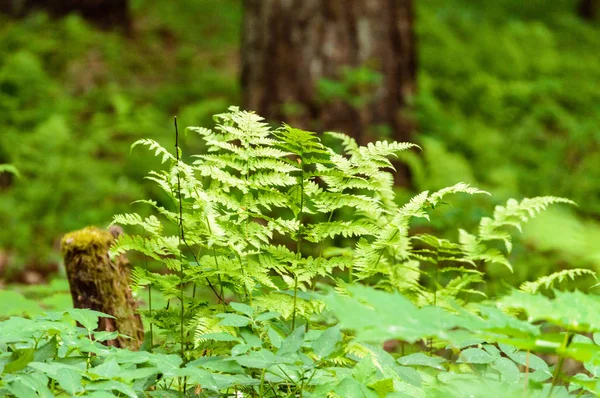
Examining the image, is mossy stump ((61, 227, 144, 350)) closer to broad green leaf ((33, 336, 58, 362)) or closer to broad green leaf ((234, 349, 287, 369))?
broad green leaf ((33, 336, 58, 362))

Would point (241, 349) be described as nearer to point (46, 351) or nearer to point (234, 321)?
point (234, 321)

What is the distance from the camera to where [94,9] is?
8.71 m

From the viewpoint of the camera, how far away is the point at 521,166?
6488 mm

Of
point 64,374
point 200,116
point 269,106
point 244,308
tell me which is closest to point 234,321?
point 244,308

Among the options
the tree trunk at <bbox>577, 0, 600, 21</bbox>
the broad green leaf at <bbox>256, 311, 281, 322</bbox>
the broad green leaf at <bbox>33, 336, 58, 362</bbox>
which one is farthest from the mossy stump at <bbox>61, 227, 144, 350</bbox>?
the tree trunk at <bbox>577, 0, 600, 21</bbox>

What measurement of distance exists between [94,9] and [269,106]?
13.4 ft

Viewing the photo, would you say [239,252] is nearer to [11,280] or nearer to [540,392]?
[540,392]

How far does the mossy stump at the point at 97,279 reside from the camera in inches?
84.2

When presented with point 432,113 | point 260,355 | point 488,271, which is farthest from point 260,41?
point 260,355

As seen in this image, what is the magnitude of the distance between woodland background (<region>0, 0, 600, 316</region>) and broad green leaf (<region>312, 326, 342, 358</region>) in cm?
215

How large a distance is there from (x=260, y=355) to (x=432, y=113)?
5.20 metres

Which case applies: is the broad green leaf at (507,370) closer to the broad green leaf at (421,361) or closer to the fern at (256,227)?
the broad green leaf at (421,361)

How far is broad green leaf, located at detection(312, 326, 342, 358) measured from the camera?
1.46 m

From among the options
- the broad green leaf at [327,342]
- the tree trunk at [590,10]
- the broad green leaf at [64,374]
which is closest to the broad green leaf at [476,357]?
the broad green leaf at [327,342]
